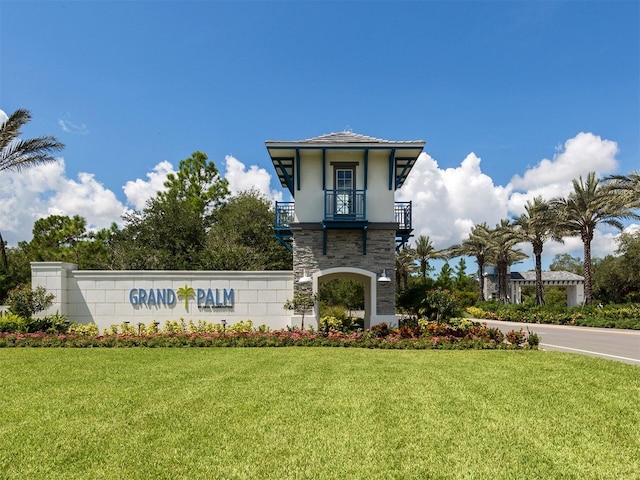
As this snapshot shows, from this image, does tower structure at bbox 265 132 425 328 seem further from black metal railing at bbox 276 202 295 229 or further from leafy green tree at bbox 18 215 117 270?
leafy green tree at bbox 18 215 117 270

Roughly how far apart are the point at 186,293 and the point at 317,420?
10506mm

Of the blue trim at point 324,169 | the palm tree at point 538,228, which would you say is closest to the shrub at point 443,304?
the blue trim at point 324,169

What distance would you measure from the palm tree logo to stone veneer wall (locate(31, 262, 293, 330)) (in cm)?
11

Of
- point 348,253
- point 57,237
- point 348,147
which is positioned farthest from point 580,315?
point 57,237

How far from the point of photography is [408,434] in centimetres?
511

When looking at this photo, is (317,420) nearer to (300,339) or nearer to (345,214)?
(300,339)

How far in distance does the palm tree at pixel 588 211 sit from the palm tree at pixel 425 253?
644 inches

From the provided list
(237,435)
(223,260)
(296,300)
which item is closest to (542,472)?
(237,435)

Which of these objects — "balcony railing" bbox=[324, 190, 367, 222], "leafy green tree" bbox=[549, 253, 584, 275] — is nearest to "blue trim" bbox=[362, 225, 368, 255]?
"balcony railing" bbox=[324, 190, 367, 222]

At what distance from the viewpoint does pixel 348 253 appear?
49.2 feet

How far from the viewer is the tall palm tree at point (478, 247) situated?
39756 mm

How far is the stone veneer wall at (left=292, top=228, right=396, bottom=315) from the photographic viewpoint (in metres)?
14.9

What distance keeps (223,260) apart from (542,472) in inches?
726

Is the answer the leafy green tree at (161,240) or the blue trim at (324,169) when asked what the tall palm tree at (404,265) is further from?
the blue trim at (324,169)
